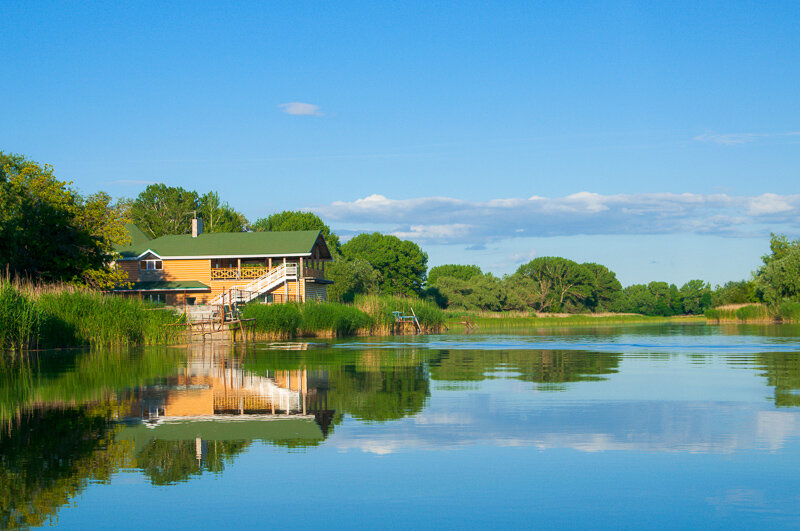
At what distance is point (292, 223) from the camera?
340 feet

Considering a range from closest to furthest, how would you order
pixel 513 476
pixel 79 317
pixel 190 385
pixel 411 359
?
pixel 513 476, pixel 190 385, pixel 411 359, pixel 79 317

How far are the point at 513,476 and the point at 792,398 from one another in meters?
8.33

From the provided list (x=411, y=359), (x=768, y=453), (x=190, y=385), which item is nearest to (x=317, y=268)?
(x=411, y=359)

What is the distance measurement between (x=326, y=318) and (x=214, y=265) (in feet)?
70.5

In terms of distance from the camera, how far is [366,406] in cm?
1309

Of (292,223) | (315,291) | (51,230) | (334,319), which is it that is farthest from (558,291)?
(51,230)

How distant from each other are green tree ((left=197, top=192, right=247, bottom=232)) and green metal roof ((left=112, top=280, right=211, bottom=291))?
3037cm

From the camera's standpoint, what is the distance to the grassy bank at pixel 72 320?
1141 inches

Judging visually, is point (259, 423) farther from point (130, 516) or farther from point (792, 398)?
point (792, 398)

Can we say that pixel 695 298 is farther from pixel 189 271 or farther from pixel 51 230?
pixel 51 230

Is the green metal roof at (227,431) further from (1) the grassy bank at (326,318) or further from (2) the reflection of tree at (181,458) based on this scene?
(1) the grassy bank at (326,318)

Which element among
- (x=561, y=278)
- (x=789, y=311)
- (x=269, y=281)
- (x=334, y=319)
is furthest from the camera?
(x=561, y=278)

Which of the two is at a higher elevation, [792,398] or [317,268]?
[317,268]

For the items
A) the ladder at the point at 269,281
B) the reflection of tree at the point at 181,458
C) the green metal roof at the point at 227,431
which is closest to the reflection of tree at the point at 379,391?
the green metal roof at the point at 227,431
